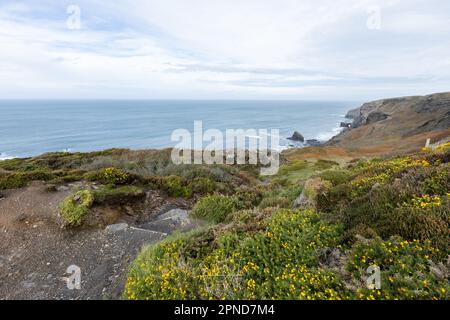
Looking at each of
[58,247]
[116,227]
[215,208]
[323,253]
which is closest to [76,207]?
[58,247]

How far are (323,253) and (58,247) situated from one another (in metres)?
6.82

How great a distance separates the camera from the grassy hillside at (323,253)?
3.52 metres

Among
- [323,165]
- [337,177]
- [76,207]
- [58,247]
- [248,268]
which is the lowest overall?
[323,165]

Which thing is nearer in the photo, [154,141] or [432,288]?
[432,288]

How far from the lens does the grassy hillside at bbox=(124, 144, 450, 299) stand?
352cm

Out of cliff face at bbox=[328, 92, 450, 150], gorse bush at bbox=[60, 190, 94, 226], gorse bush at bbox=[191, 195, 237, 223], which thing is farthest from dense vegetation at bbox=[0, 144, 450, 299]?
cliff face at bbox=[328, 92, 450, 150]

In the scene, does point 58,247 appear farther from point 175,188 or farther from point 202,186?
point 202,186

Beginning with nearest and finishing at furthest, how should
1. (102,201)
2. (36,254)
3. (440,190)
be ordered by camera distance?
(440,190) → (36,254) → (102,201)

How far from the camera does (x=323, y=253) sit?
4.47 metres

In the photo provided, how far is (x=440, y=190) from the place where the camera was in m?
5.17

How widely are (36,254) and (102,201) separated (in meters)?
2.62
